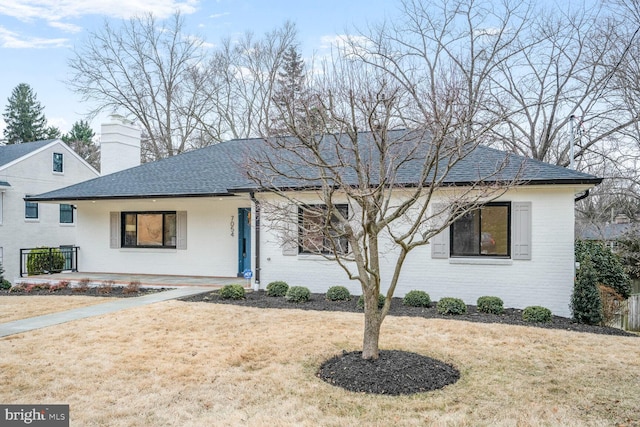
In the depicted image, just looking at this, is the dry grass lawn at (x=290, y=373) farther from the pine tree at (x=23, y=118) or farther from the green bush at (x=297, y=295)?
the pine tree at (x=23, y=118)

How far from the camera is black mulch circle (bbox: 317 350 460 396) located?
4.86 m

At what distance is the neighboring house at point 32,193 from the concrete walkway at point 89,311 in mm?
10544

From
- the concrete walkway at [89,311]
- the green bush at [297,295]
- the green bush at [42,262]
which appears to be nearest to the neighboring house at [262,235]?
the green bush at [42,262]

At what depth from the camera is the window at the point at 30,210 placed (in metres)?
20.0

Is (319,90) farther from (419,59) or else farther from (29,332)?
(419,59)

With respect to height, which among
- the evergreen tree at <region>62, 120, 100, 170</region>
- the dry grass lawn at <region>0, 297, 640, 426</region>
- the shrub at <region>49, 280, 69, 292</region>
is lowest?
the shrub at <region>49, 280, 69, 292</region>

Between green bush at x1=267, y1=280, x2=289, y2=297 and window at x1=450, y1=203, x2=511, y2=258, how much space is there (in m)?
4.00

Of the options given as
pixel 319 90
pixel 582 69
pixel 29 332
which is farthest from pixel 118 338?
pixel 582 69

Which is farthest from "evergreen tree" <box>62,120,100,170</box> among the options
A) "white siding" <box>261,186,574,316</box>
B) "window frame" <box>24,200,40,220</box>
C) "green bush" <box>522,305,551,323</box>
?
"green bush" <box>522,305,551,323</box>

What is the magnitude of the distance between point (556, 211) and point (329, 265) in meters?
5.16

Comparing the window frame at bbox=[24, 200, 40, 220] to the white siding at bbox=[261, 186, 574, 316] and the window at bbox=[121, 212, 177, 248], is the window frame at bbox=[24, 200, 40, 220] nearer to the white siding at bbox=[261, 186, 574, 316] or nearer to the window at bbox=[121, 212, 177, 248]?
the window at bbox=[121, 212, 177, 248]

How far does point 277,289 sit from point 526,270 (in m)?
5.55

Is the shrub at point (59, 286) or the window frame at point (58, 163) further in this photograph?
the window frame at point (58, 163)

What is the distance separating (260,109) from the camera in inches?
958
